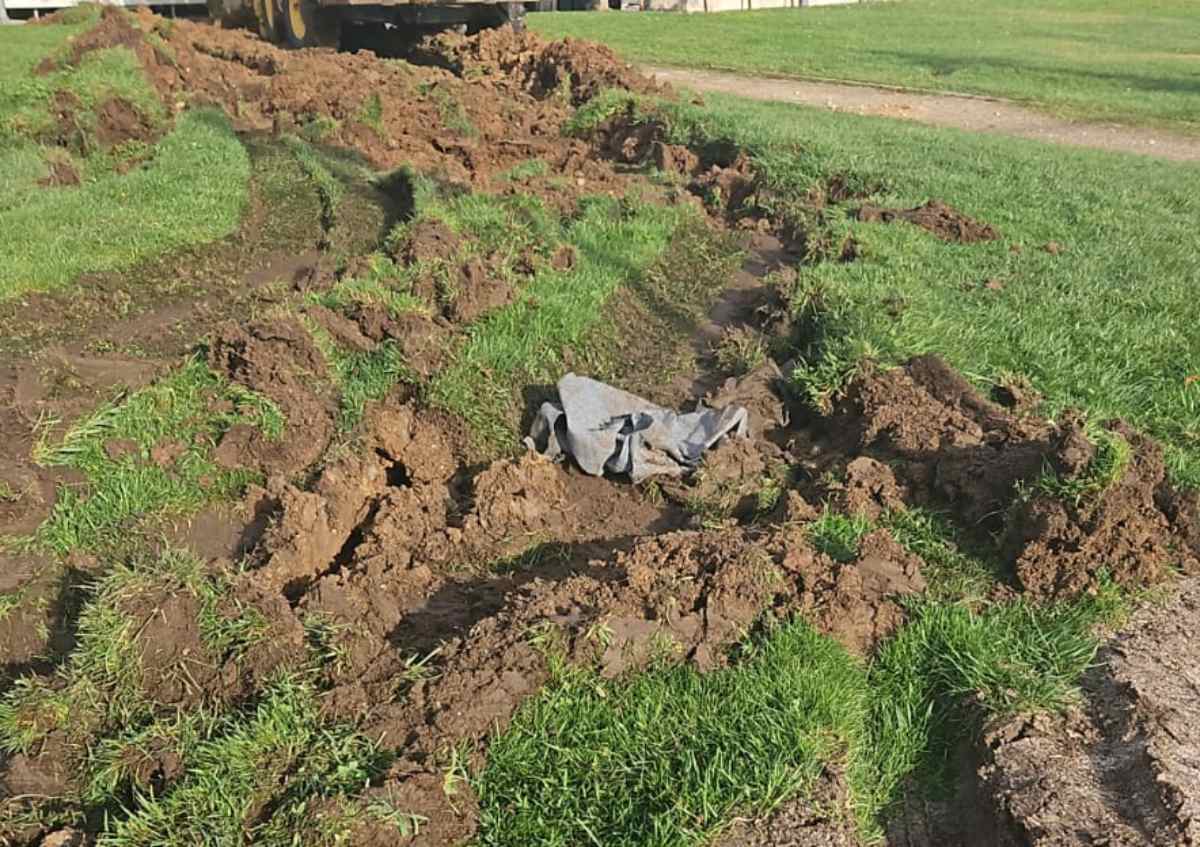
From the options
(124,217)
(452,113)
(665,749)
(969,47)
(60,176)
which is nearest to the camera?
(665,749)

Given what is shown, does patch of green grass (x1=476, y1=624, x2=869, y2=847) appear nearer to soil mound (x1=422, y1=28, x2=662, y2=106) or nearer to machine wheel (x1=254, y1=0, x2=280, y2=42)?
soil mound (x1=422, y1=28, x2=662, y2=106)

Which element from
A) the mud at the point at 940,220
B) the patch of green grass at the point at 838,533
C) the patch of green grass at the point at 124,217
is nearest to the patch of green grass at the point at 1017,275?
the mud at the point at 940,220

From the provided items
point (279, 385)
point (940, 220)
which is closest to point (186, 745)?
point (279, 385)

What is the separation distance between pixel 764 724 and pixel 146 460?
11.4 feet

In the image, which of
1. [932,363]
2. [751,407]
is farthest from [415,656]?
[932,363]

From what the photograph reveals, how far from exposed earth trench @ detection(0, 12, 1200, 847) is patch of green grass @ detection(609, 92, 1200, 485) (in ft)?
1.32

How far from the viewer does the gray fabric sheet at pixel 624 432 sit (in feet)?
16.8

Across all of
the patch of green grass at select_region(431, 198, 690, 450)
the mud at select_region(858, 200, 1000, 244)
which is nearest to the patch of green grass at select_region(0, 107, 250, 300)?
the patch of green grass at select_region(431, 198, 690, 450)

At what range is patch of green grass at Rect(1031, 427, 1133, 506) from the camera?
3965 millimetres

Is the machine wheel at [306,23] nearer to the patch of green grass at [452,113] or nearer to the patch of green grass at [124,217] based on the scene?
the patch of green grass at [452,113]

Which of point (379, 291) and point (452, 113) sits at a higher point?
point (452, 113)

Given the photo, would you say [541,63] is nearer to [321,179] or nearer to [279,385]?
[321,179]

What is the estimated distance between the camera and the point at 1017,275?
24.0 ft

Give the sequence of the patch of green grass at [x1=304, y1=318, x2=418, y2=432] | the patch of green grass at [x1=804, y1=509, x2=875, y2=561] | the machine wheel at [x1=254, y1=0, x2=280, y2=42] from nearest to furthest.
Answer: the patch of green grass at [x1=804, y1=509, x2=875, y2=561], the patch of green grass at [x1=304, y1=318, x2=418, y2=432], the machine wheel at [x1=254, y1=0, x2=280, y2=42]
